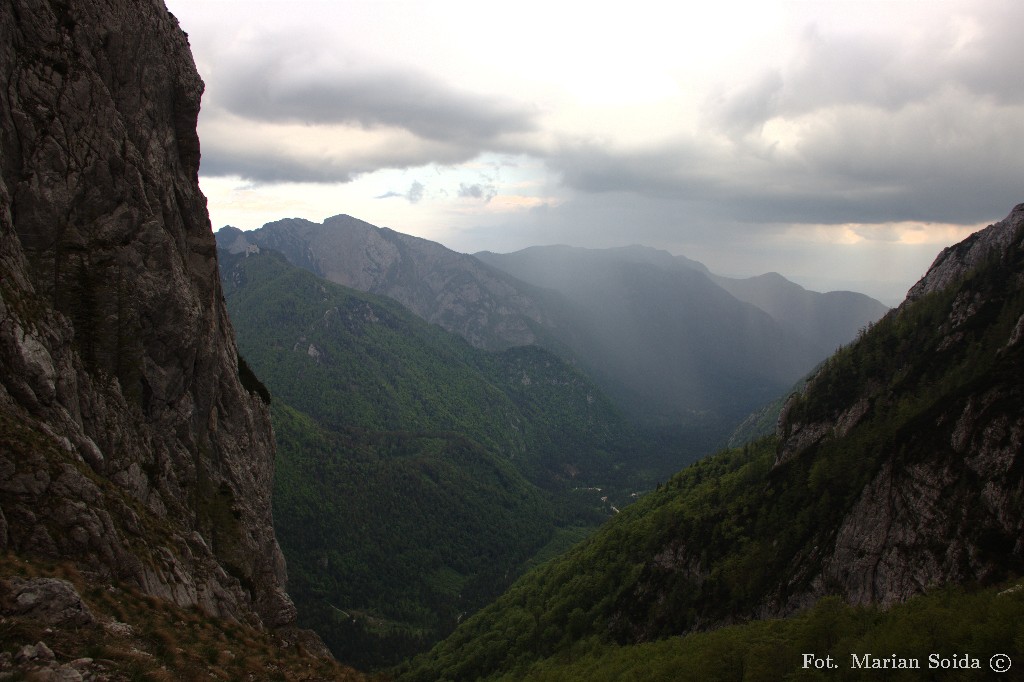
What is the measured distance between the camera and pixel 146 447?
42.8 m

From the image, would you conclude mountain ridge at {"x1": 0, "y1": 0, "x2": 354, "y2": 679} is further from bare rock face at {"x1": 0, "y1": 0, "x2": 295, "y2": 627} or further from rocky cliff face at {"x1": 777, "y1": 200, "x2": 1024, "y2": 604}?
rocky cliff face at {"x1": 777, "y1": 200, "x2": 1024, "y2": 604}

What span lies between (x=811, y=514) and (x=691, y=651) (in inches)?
955

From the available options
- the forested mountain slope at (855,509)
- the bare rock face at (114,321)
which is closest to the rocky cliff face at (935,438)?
the forested mountain slope at (855,509)

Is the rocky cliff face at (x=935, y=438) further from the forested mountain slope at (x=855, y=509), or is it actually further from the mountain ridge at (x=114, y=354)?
the mountain ridge at (x=114, y=354)

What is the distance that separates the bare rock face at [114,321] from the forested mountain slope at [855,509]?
37956 mm

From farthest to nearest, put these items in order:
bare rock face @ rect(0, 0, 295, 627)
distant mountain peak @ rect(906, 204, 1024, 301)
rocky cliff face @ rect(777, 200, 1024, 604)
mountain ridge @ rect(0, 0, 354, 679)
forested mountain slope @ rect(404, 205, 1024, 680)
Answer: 1. distant mountain peak @ rect(906, 204, 1024, 301)
2. forested mountain slope @ rect(404, 205, 1024, 680)
3. rocky cliff face @ rect(777, 200, 1024, 604)
4. bare rock face @ rect(0, 0, 295, 627)
5. mountain ridge @ rect(0, 0, 354, 679)

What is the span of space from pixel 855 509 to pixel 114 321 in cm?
6188

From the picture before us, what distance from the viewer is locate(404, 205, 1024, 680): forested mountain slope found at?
4475 centimetres

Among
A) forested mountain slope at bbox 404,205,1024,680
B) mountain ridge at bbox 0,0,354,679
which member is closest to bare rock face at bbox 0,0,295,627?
mountain ridge at bbox 0,0,354,679

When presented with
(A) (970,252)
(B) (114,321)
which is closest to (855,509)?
(A) (970,252)

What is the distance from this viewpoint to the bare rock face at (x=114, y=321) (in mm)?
30141

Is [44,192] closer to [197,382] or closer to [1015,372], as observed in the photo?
[197,382]

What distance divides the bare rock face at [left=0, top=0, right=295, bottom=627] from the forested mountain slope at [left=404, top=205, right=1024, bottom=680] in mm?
37956

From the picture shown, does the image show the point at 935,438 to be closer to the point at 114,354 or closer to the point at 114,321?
the point at 114,354
